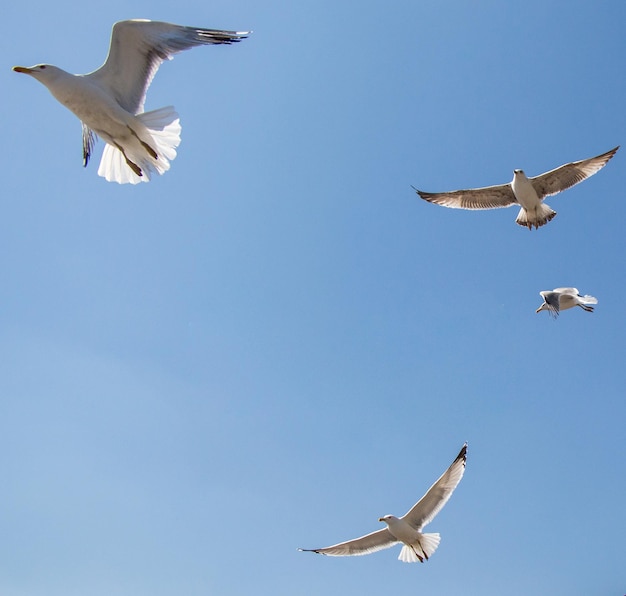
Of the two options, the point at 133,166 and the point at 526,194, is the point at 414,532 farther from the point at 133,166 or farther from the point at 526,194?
the point at 133,166

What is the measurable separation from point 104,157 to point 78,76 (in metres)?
1.29

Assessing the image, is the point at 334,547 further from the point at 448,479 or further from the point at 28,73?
the point at 28,73

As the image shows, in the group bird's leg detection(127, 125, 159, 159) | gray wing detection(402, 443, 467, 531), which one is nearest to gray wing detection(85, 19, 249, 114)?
bird's leg detection(127, 125, 159, 159)

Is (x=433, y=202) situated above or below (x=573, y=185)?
above

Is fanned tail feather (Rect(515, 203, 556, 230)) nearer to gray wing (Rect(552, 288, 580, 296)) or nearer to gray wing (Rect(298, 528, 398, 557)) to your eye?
gray wing (Rect(552, 288, 580, 296))

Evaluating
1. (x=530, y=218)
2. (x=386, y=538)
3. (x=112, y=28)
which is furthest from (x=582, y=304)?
(x=112, y=28)

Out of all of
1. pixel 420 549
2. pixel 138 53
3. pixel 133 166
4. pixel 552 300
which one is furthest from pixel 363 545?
pixel 138 53

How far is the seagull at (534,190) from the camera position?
13.4m

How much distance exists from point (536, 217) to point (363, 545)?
684 cm

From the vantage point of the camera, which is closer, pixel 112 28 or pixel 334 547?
pixel 112 28

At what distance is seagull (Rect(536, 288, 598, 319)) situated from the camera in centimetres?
1396

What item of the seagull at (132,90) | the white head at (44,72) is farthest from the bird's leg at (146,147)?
the white head at (44,72)

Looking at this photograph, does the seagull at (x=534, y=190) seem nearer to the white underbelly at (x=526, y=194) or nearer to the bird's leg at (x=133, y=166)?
→ the white underbelly at (x=526, y=194)

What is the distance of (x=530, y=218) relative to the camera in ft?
45.8
